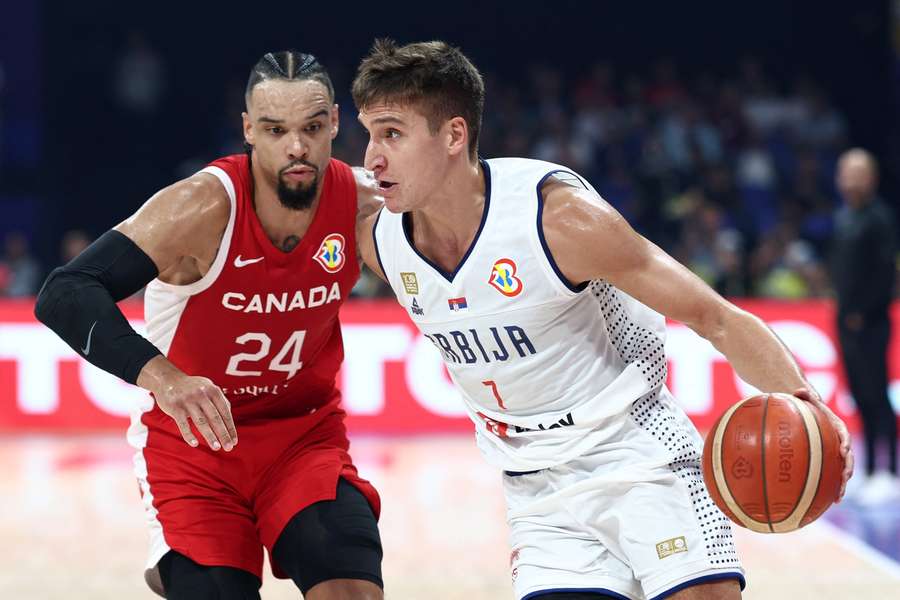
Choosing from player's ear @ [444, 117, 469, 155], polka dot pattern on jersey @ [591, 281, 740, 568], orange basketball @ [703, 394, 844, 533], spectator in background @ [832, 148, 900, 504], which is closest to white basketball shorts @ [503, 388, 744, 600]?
polka dot pattern on jersey @ [591, 281, 740, 568]

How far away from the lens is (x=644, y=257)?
307cm

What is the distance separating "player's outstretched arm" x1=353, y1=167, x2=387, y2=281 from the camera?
365 cm

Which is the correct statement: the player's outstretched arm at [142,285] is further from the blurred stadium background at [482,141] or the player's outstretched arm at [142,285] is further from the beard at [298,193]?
the blurred stadium background at [482,141]

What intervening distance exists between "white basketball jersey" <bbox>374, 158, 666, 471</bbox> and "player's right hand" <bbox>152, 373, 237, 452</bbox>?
630 mm

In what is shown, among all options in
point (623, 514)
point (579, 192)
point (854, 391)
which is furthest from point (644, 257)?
point (854, 391)

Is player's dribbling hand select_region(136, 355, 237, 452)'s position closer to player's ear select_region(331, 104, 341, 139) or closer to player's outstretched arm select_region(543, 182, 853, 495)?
player's outstretched arm select_region(543, 182, 853, 495)

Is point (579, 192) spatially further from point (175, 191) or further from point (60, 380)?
point (60, 380)

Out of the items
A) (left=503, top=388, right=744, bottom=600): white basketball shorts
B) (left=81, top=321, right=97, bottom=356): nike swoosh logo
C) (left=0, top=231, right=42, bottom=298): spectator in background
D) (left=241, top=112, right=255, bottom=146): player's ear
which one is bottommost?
(left=0, top=231, right=42, bottom=298): spectator in background

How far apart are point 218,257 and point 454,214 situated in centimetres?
79

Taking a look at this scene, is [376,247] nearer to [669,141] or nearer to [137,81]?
[669,141]

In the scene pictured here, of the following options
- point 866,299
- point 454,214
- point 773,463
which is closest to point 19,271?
point 866,299

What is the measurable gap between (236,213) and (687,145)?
1123 centimetres

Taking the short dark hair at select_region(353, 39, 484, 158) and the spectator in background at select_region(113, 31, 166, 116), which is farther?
the spectator in background at select_region(113, 31, 166, 116)

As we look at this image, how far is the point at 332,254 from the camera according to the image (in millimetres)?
3846
